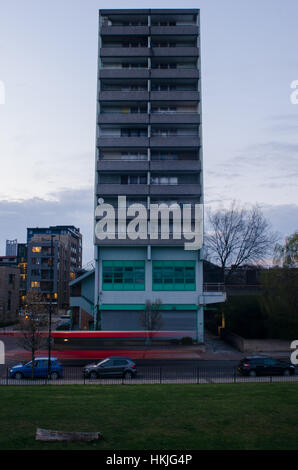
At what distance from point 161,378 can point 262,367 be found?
7.60 metres

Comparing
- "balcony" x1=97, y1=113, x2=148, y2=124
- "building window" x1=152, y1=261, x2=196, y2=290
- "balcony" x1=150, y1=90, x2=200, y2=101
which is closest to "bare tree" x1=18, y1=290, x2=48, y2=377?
"building window" x1=152, y1=261, x2=196, y2=290

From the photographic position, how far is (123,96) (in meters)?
52.2

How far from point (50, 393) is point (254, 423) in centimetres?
1010

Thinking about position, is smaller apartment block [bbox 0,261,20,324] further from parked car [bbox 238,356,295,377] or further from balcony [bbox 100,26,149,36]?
parked car [bbox 238,356,295,377]

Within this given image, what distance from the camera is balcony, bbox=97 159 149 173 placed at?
50.7 metres

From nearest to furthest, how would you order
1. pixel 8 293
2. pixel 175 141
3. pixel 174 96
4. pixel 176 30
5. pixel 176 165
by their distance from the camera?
pixel 176 165 → pixel 175 141 → pixel 174 96 → pixel 176 30 → pixel 8 293

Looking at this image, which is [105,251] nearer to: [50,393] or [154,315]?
[154,315]

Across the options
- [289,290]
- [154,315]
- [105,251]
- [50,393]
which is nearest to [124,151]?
[105,251]

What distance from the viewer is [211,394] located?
18.6m

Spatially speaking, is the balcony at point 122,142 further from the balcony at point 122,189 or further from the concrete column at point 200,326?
the concrete column at point 200,326

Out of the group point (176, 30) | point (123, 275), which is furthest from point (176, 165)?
point (176, 30)

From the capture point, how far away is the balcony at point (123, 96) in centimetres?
5216

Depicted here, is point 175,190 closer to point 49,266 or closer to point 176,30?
point 176,30

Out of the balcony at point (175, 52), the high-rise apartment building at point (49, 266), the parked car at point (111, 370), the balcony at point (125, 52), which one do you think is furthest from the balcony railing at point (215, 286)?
the high-rise apartment building at point (49, 266)
